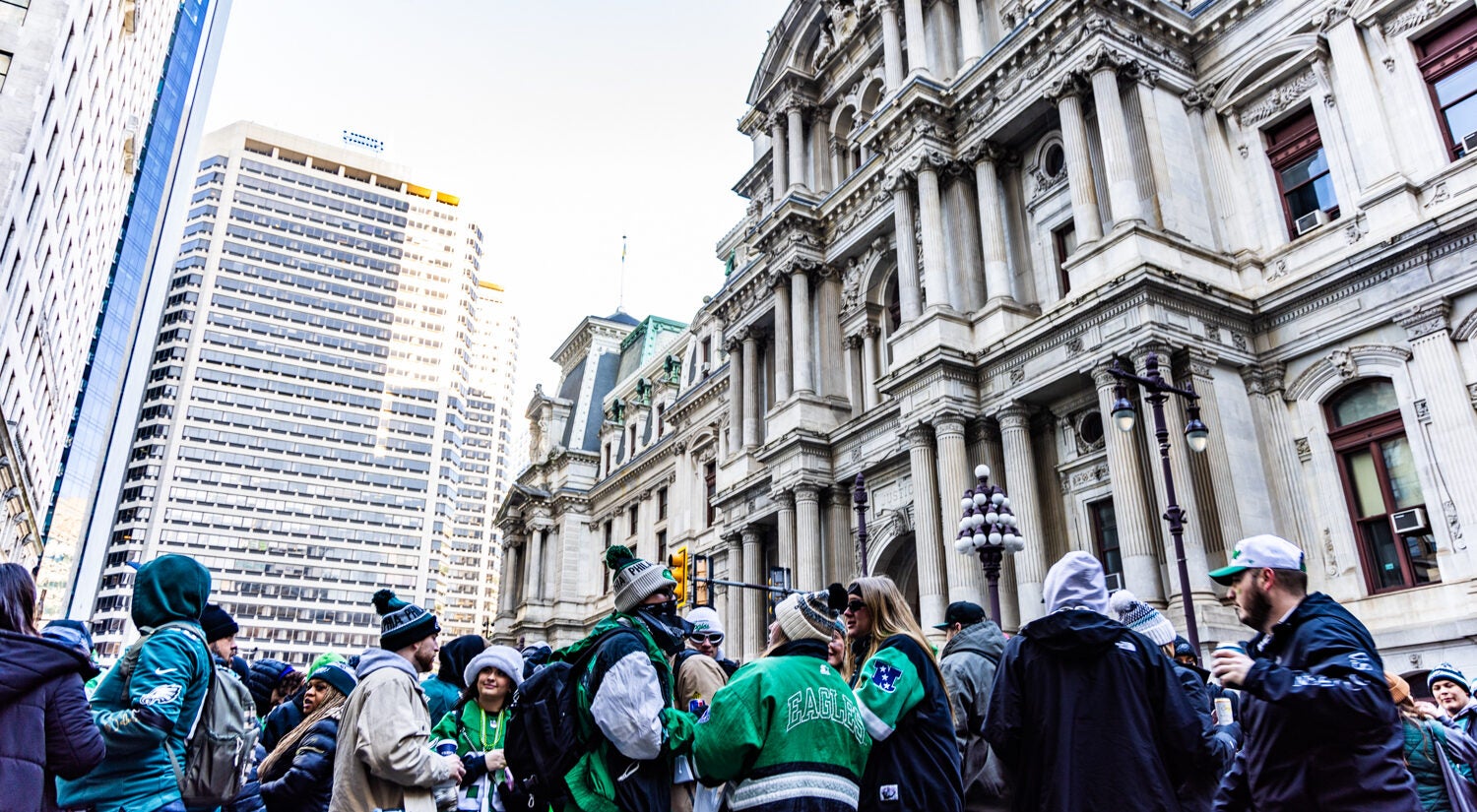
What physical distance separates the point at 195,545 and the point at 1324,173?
114m

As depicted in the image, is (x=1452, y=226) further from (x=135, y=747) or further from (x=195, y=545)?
(x=195, y=545)

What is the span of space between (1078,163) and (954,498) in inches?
315

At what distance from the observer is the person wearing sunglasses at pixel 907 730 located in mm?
4891

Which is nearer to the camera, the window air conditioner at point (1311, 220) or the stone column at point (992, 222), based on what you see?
the window air conditioner at point (1311, 220)

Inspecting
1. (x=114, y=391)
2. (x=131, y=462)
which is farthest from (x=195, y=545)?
(x=114, y=391)

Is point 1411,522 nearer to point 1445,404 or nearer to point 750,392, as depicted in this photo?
point 1445,404

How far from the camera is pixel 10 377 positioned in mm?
37938

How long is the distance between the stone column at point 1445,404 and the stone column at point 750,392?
62.4 feet

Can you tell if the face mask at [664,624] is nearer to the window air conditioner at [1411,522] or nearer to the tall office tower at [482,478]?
the window air conditioner at [1411,522]

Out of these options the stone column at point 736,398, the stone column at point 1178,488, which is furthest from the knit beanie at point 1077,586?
the stone column at point 736,398

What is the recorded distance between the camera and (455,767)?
4.99 m

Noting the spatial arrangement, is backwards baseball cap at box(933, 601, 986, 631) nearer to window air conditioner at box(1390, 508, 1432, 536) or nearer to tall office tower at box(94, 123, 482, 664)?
window air conditioner at box(1390, 508, 1432, 536)

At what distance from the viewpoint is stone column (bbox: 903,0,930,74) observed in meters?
27.2

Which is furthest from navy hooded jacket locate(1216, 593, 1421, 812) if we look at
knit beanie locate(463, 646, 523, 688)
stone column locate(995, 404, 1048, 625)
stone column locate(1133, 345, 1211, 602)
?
stone column locate(995, 404, 1048, 625)
